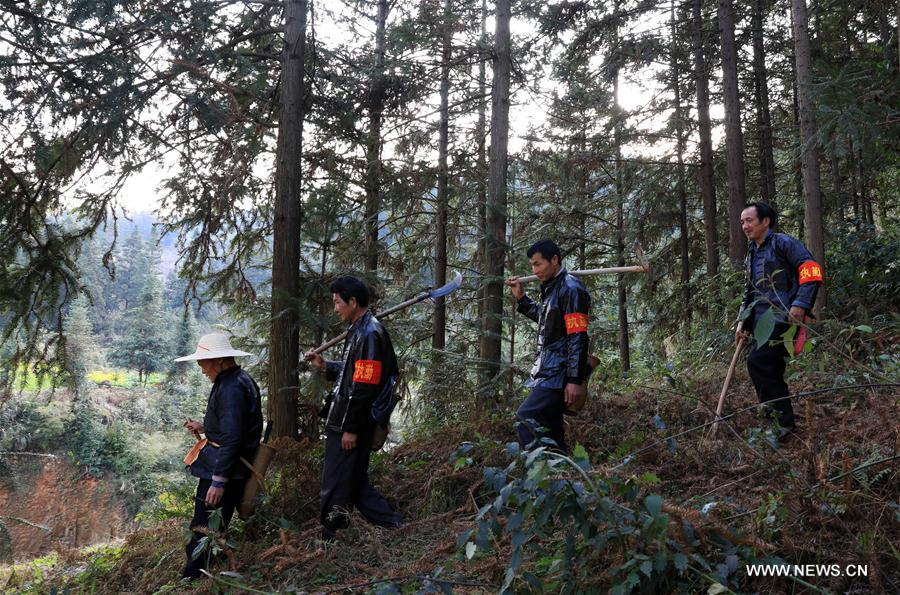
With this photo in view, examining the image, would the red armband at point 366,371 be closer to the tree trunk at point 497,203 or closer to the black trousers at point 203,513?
the black trousers at point 203,513

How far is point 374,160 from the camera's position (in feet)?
34.0

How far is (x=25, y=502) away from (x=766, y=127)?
3747 cm

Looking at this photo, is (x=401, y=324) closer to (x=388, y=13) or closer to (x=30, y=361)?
(x=30, y=361)

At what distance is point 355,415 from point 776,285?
374cm

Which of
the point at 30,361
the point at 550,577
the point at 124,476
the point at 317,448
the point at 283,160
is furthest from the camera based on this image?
the point at 124,476

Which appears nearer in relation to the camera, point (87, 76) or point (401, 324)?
point (87, 76)

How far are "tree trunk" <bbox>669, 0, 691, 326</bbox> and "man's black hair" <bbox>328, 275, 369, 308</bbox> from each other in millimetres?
9149

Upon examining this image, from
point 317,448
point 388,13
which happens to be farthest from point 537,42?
point 317,448

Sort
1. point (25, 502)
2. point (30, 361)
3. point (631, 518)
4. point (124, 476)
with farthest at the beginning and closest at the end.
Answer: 1. point (124, 476)
2. point (25, 502)
3. point (30, 361)
4. point (631, 518)

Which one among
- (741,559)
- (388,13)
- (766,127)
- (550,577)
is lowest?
(550,577)

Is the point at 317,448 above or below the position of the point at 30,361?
below

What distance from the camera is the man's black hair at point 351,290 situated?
5234 millimetres

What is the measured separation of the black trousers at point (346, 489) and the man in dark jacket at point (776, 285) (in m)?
3.29

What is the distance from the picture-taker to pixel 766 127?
12.2 meters
